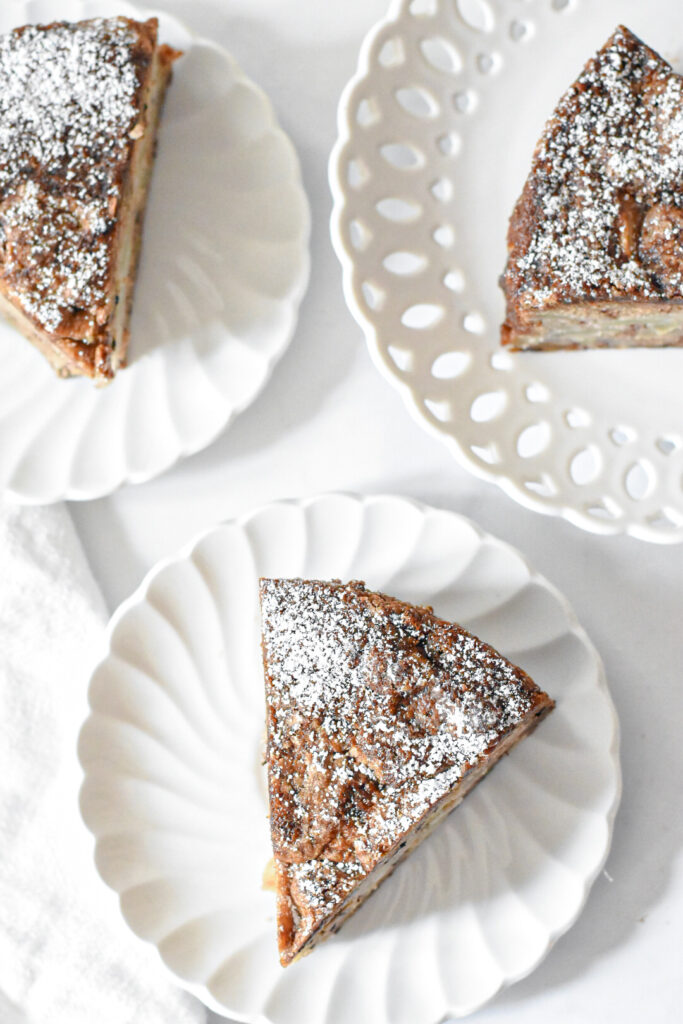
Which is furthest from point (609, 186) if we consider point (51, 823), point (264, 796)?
point (51, 823)

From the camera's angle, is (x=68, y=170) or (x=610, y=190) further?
(x=68, y=170)

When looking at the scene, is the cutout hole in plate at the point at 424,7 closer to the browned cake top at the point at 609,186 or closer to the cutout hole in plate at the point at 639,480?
the browned cake top at the point at 609,186

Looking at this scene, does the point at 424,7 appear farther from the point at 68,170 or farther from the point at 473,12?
the point at 68,170

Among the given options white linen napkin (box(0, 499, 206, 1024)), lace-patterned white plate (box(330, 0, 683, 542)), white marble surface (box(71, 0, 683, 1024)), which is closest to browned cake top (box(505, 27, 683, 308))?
lace-patterned white plate (box(330, 0, 683, 542))

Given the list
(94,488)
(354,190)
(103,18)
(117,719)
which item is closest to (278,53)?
(103,18)

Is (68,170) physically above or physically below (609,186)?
below

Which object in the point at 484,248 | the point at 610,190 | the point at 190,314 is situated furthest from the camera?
the point at 190,314

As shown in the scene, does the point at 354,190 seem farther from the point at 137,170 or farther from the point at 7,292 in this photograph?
the point at 7,292
